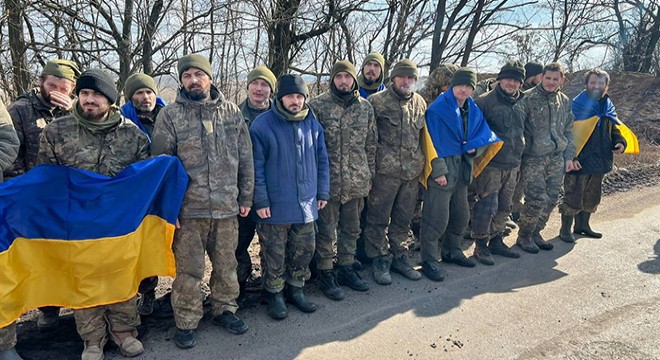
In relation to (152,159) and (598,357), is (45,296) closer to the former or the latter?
(152,159)

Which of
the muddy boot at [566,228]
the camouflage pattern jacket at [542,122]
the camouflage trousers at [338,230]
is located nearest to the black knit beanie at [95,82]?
the camouflage trousers at [338,230]

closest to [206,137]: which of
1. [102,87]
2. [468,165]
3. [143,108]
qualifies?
[102,87]

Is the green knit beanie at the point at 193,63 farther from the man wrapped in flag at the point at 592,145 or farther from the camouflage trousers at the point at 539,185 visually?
the man wrapped in flag at the point at 592,145

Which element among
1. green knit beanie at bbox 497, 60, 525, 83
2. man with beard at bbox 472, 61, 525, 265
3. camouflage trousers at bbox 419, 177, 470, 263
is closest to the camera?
camouflage trousers at bbox 419, 177, 470, 263

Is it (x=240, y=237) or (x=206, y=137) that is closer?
(x=206, y=137)

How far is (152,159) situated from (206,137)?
0.45 meters

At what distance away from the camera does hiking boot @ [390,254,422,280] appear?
4.83m

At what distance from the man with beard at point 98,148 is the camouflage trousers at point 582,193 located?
18.8ft

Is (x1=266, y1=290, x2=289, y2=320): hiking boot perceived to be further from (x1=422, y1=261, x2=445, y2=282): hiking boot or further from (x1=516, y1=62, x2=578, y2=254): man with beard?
(x1=516, y1=62, x2=578, y2=254): man with beard

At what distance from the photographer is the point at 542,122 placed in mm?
5488

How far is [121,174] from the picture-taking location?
3334mm

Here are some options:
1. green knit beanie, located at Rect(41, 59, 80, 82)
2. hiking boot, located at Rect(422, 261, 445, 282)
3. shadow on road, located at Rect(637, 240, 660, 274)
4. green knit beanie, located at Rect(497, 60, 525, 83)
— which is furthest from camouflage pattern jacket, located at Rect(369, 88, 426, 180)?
shadow on road, located at Rect(637, 240, 660, 274)

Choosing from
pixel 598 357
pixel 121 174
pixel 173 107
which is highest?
pixel 173 107

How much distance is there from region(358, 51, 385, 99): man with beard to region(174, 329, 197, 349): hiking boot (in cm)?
325
